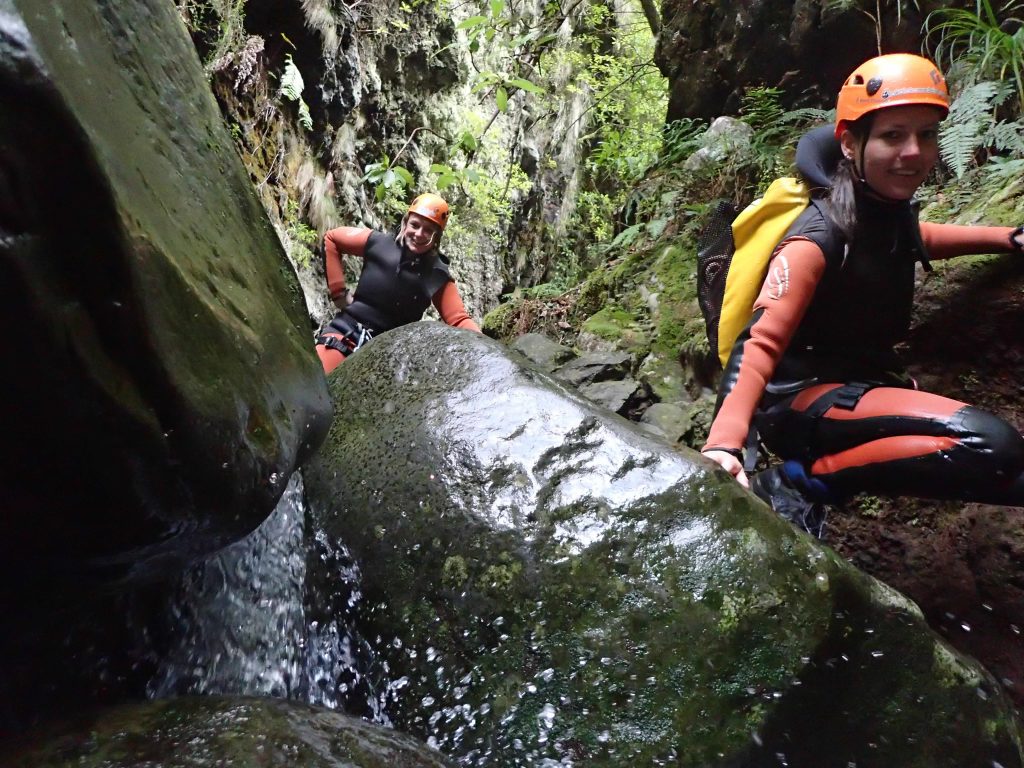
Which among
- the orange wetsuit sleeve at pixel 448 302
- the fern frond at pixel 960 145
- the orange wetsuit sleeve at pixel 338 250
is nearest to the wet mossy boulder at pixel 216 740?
the fern frond at pixel 960 145

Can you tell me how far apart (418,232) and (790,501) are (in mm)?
4216

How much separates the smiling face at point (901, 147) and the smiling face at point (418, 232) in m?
4.15

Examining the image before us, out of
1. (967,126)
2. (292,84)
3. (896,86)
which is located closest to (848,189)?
(896,86)

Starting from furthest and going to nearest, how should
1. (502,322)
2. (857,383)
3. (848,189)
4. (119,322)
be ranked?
(502,322) < (857,383) < (848,189) < (119,322)

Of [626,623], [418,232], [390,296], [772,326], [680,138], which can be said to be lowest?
[390,296]

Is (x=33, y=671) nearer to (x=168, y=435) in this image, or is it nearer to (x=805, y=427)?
(x=168, y=435)

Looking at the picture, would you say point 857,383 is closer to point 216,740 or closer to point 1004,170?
point 1004,170

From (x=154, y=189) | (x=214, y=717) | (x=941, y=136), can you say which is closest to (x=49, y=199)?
(x=154, y=189)

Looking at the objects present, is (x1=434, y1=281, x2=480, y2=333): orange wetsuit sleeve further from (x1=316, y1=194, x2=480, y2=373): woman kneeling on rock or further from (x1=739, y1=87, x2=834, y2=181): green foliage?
(x1=739, y1=87, x2=834, y2=181): green foliage

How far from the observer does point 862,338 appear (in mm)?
2631

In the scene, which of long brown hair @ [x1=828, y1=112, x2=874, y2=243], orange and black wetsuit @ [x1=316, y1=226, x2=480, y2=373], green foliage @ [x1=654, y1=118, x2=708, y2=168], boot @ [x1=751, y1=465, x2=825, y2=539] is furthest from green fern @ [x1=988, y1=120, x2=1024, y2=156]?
orange and black wetsuit @ [x1=316, y1=226, x2=480, y2=373]

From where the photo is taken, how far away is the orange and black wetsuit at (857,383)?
2303mm

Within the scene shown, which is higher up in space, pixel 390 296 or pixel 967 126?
pixel 967 126

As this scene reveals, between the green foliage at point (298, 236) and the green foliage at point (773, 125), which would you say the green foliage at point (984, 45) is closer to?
the green foliage at point (773, 125)
